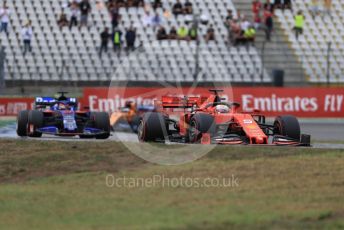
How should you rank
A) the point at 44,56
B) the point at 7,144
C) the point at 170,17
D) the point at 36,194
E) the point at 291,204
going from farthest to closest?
the point at 170,17
the point at 44,56
the point at 7,144
the point at 36,194
the point at 291,204

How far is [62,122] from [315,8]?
2265 centimetres

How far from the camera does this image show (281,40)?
41.2 m

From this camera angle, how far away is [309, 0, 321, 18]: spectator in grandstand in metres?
43.1

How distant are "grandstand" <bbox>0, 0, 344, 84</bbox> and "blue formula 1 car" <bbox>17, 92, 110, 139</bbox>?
1349 centimetres

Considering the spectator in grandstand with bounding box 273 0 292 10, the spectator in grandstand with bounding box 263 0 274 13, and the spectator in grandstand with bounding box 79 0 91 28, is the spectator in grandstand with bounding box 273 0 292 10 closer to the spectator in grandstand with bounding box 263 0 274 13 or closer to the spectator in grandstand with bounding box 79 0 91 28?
the spectator in grandstand with bounding box 263 0 274 13

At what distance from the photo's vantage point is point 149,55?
3884cm

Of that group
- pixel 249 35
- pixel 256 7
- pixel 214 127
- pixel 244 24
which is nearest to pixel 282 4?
pixel 256 7

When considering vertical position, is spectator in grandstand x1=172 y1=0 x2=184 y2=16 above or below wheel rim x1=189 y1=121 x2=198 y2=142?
above

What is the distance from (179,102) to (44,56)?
17.7 meters

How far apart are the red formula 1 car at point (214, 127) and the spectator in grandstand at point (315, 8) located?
75.0 feet

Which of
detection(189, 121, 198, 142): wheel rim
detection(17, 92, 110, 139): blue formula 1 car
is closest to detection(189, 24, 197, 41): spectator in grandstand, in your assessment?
detection(17, 92, 110, 139): blue formula 1 car

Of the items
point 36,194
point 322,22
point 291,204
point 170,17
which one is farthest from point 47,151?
point 322,22

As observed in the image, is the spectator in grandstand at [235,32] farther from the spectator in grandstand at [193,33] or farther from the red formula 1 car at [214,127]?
the red formula 1 car at [214,127]

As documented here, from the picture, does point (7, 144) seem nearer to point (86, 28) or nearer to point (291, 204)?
point (291, 204)
